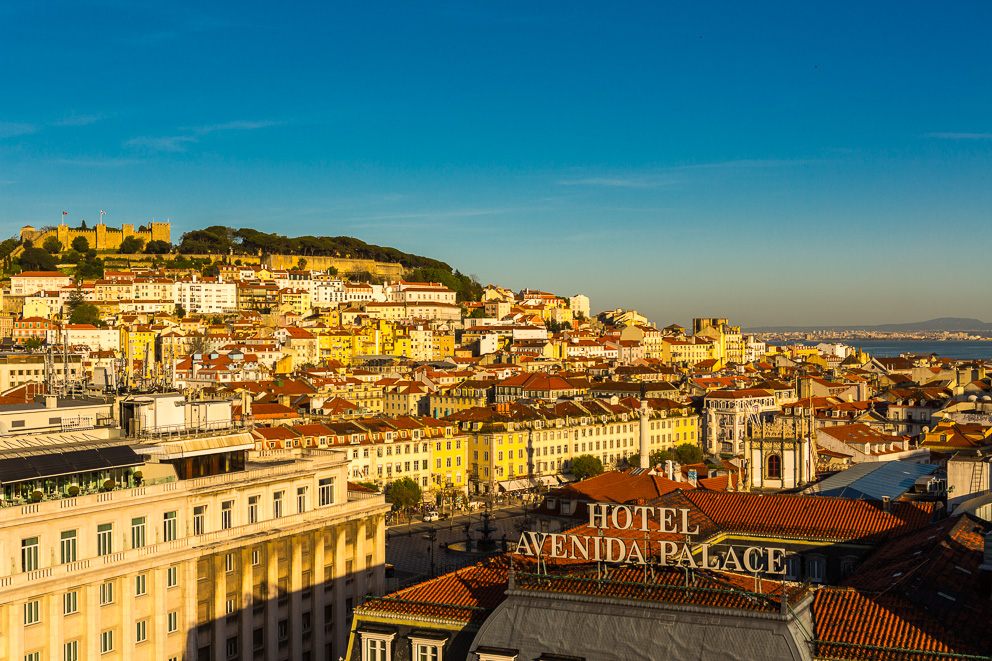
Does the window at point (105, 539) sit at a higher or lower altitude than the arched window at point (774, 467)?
higher

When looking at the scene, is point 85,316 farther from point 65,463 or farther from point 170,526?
point 65,463

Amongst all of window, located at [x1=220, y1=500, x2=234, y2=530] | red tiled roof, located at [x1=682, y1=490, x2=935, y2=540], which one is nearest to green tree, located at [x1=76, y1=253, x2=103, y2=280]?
window, located at [x1=220, y1=500, x2=234, y2=530]

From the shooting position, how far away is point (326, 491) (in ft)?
115

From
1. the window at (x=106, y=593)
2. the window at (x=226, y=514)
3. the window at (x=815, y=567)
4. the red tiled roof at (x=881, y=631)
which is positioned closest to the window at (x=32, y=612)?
the window at (x=106, y=593)

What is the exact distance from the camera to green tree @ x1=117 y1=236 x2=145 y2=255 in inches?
7721

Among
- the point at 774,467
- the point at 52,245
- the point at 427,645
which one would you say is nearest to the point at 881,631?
the point at 427,645

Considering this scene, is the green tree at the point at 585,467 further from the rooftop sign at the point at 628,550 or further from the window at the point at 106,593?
the rooftop sign at the point at 628,550

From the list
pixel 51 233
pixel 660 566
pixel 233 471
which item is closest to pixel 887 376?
pixel 233 471

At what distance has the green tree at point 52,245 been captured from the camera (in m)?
192

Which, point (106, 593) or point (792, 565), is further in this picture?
point (106, 593)

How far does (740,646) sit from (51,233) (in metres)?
203

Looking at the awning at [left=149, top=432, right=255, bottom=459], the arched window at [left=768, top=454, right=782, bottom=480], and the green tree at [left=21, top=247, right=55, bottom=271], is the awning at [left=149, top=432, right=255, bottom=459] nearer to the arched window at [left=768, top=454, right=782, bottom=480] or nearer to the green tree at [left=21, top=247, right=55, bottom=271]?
the arched window at [left=768, top=454, right=782, bottom=480]

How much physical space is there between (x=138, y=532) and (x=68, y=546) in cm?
226

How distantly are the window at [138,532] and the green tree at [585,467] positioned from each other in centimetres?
4693
